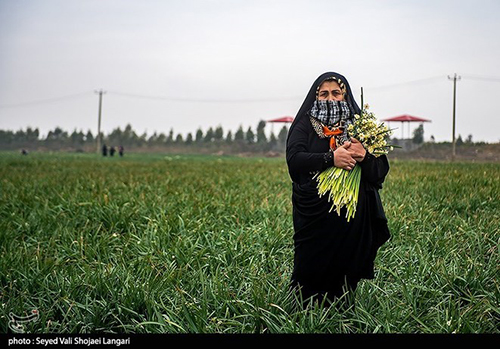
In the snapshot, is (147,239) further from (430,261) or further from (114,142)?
(114,142)

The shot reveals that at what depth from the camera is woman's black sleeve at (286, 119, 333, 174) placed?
2.79 meters

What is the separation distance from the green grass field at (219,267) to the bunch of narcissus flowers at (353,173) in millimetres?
693

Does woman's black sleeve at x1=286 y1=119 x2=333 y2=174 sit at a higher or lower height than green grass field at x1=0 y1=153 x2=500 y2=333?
higher

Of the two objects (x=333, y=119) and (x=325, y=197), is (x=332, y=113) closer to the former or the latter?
(x=333, y=119)

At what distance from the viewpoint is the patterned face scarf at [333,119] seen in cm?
286

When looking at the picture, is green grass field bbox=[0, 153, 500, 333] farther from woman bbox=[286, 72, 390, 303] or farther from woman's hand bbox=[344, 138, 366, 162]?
woman's hand bbox=[344, 138, 366, 162]

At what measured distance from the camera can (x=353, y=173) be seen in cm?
284

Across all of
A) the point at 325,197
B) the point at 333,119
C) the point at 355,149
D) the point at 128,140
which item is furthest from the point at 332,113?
the point at 128,140

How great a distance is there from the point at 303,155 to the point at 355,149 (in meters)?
0.31

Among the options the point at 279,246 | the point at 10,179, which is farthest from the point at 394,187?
the point at 10,179

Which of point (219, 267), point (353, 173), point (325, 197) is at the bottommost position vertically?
point (219, 267)

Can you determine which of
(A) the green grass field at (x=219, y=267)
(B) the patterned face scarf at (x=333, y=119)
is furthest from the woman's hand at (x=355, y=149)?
(A) the green grass field at (x=219, y=267)

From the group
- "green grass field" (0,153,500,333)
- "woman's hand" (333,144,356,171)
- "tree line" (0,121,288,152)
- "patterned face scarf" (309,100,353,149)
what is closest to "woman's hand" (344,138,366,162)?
"woman's hand" (333,144,356,171)

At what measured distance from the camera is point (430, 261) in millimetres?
4246
